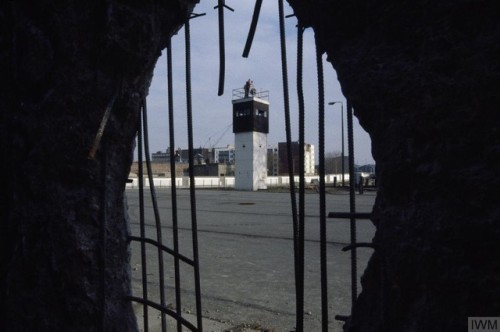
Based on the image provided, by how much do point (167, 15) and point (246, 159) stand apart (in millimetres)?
31405

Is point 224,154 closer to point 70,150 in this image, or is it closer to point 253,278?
point 253,278

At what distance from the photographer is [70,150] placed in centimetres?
169

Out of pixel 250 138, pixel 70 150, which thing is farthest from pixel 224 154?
pixel 70 150

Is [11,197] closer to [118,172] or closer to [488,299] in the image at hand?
[118,172]

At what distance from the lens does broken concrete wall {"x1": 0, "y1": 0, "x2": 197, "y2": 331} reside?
1669 mm

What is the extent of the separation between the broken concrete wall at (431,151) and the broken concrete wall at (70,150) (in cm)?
91

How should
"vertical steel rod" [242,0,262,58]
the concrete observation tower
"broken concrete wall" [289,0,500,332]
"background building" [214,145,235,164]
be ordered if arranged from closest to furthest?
"broken concrete wall" [289,0,500,332]
"vertical steel rod" [242,0,262,58]
the concrete observation tower
"background building" [214,145,235,164]

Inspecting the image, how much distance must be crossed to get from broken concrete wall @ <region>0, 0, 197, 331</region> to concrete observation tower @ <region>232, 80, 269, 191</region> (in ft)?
99.4

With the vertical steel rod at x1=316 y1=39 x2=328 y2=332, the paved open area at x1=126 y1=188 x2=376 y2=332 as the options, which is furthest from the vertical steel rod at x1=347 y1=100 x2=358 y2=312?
the paved open area at x1=126 y1=188 x2=376 y2=332

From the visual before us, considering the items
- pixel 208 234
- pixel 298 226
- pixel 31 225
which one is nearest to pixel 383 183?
pixel 298 226

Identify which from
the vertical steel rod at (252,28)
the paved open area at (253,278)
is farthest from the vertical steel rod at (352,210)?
the paved open area at (253,278)

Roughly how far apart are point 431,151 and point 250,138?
31.6m

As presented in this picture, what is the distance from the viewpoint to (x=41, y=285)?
1.71 m

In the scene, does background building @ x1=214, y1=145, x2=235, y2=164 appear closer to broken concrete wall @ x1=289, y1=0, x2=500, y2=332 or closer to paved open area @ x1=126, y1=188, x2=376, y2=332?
paved open area @ x1=126, y1=188, x2=376, y2=332
